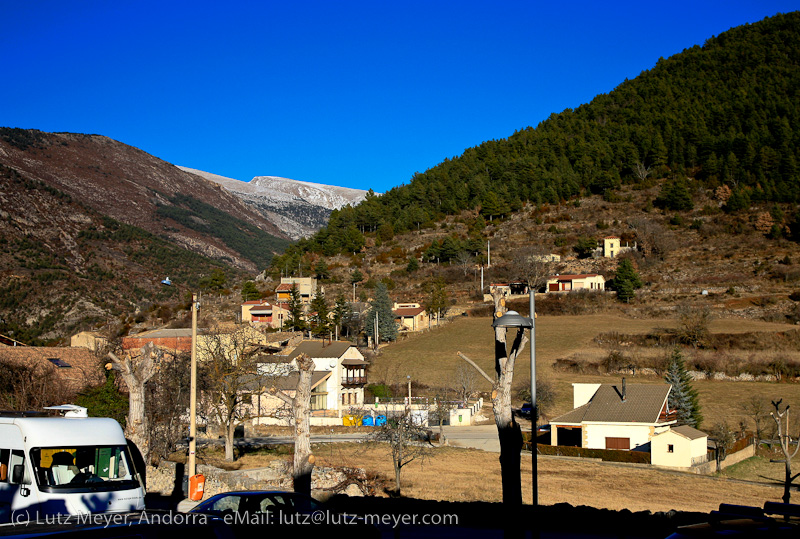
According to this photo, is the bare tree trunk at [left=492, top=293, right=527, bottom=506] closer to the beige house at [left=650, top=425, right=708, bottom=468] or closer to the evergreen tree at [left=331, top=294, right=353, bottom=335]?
the beige house at [left=650, top=425, right=708, bottom=468]

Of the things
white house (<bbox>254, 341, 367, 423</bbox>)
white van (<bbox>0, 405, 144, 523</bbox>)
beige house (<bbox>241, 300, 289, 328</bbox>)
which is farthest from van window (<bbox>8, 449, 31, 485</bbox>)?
beige house (<bbox>241, 300, 289, 328</bbox>)

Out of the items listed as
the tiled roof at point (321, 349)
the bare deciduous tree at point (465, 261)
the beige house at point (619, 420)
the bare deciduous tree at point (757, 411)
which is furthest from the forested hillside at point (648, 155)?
the beige house at point (619, 420)

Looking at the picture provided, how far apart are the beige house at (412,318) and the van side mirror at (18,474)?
75132 mm

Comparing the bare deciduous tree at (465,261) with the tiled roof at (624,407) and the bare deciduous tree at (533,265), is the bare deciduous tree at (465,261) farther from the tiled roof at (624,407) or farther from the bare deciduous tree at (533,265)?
the tiled roof at (624,407)

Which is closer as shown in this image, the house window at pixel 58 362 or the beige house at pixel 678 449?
the beige house at pixel 678 449

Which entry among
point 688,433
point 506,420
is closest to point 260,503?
point 506,420

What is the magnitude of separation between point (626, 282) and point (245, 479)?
248 ft

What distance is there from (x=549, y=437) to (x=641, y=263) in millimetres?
67131

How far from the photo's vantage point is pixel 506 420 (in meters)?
11.3

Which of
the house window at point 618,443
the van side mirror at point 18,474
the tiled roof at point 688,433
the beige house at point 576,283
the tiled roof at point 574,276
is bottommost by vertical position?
the house window at point 618,443

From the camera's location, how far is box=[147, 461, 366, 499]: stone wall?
20.6 m

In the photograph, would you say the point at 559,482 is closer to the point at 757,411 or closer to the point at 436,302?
the point at 757,411

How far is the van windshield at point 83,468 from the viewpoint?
11617 mm

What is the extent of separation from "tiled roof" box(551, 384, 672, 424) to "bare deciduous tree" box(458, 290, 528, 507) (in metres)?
31.3
